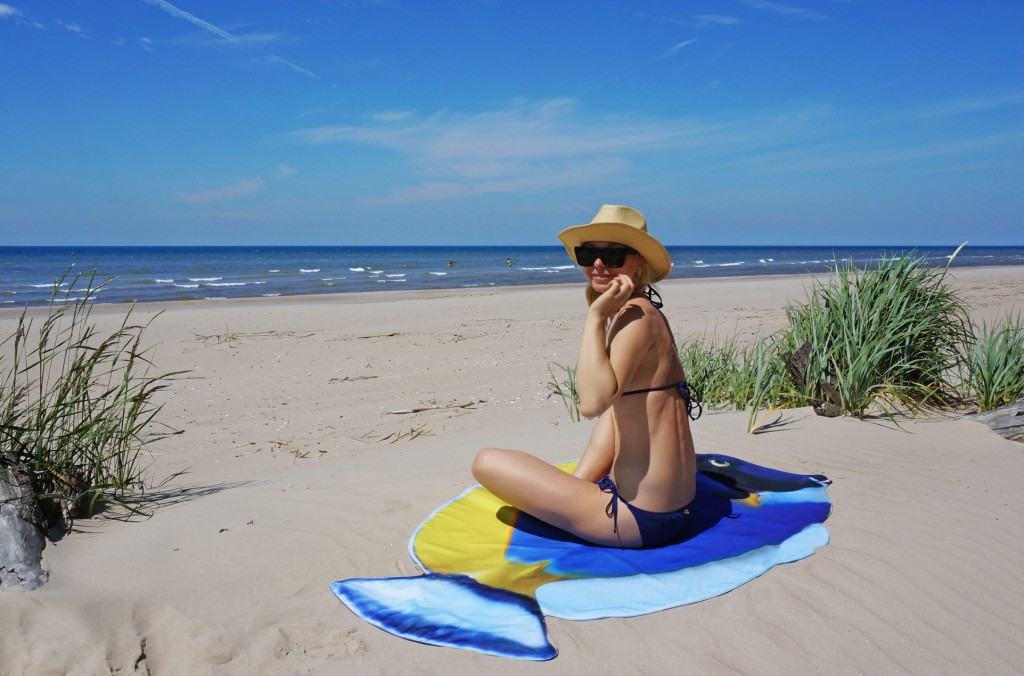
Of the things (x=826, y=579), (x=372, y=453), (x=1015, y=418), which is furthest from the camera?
(x=372, y=453)

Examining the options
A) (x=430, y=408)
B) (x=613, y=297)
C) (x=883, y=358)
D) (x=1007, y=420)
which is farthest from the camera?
(x=430, y=408)

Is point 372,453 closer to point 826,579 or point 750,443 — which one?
point 750,443

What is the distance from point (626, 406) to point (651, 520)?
532 mm

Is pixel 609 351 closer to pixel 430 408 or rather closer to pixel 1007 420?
pixel 1007 420

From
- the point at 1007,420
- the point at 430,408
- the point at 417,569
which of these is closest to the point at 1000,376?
the point at 1007,420

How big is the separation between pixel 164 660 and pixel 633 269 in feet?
7.64

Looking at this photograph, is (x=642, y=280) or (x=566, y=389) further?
(x=566, y=389)

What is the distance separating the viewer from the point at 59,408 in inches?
132

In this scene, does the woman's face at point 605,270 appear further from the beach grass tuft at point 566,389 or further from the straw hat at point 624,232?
the beach grass tuft at point 566,389

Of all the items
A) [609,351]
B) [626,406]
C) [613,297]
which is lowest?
[626,406]

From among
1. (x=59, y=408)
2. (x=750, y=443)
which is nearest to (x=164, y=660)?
(x=59, y=408)

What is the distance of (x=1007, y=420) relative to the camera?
191 inches

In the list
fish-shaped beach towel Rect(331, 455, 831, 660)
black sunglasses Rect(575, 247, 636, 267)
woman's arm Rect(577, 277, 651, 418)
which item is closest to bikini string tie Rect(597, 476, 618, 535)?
fish-shaped beach towel Rect(331, 455, 831, 660)

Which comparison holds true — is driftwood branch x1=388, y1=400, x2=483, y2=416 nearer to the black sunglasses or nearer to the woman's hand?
the black sunglasses
